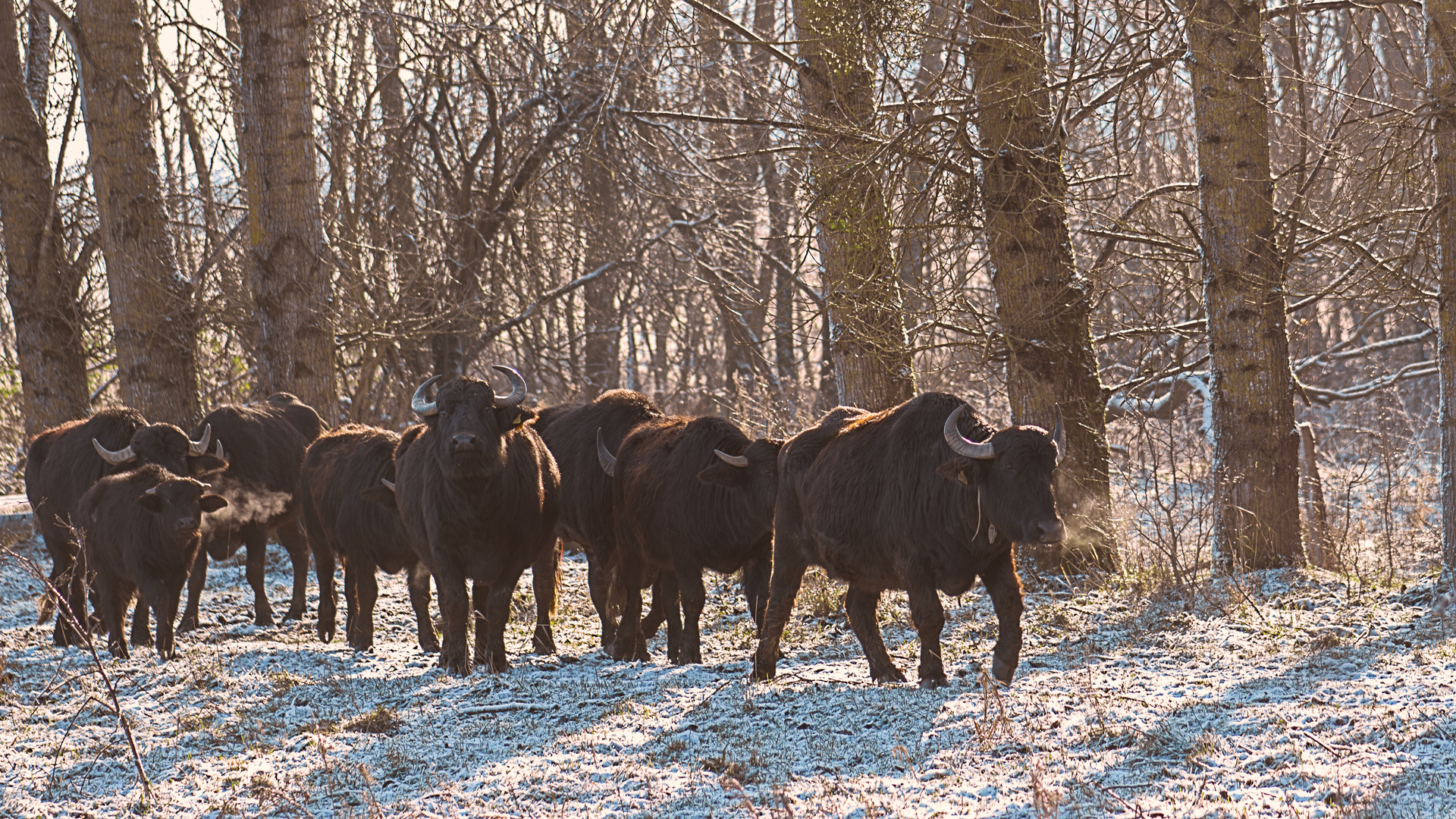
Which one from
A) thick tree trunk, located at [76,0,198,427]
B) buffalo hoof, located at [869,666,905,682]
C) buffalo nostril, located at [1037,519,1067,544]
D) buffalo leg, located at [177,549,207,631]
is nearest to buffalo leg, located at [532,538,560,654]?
buffalo leg, located at [177,549,207,631]

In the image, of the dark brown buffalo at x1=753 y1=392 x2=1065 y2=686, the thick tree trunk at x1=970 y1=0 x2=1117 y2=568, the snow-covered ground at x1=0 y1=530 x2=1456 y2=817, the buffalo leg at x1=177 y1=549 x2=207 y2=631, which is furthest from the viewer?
the buffalo leg at x1=177 y1=549 x2=207 y2=631

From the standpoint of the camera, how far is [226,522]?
10.6 meters

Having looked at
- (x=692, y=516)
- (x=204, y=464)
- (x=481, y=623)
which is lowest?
(x=481, y=623)

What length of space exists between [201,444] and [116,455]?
2.25 ft

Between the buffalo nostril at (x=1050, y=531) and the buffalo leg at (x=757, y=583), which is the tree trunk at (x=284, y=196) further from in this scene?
the buffalo nostril at (x=1050, y=531)

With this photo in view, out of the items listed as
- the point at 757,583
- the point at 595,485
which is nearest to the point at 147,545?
the point at 595,485

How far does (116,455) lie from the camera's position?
10.1 m

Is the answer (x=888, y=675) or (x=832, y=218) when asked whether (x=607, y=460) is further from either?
(x=888, y=675)

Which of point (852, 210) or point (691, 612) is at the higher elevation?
point (852, 210)

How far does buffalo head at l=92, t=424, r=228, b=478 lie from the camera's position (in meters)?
10.2

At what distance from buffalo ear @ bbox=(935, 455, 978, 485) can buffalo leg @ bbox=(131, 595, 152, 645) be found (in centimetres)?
621

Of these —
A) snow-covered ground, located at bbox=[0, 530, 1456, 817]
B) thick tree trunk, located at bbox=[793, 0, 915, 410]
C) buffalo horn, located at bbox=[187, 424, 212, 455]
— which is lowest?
snow-covered ground, located at bbox=[0, 530, 1456, 817]

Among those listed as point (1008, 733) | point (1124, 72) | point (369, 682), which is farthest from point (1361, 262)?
point (369, 682)

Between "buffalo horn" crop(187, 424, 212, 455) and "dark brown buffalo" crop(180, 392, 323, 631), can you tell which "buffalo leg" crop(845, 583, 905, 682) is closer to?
"dark brown buffalo" crop(180, 392, 323, 631)
